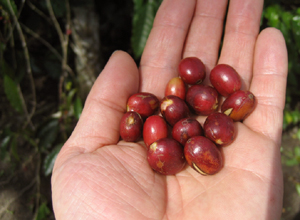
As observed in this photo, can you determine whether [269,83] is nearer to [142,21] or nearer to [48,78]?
[142,21]

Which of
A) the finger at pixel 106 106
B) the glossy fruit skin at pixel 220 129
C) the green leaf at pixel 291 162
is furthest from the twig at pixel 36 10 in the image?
the green leaf at pixel 291 162

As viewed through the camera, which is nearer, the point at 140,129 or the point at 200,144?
the point at 200,144

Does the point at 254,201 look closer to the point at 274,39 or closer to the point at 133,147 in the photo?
the point at 133,147

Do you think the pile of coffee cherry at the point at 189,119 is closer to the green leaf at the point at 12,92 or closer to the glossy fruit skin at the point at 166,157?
the glossy fruit skin at the point at 166,157

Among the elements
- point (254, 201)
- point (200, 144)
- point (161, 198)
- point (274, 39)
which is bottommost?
point (161, 198)

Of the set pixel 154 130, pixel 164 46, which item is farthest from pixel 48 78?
pixel 154 130

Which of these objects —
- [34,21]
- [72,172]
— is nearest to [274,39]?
[72,172]
